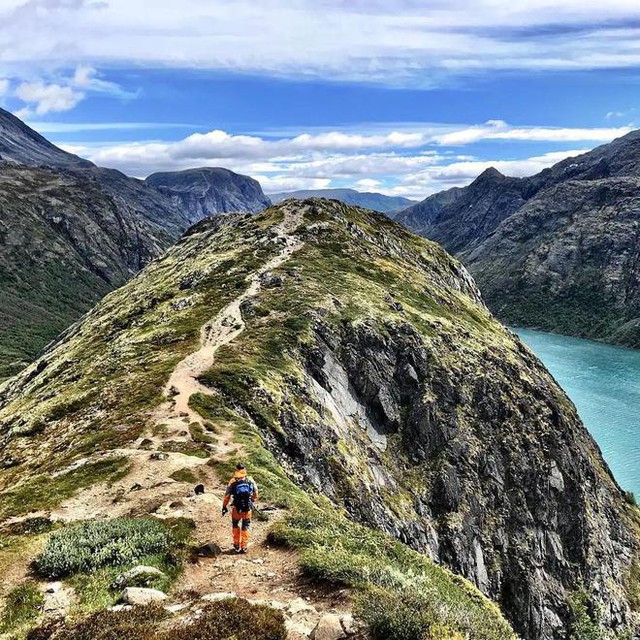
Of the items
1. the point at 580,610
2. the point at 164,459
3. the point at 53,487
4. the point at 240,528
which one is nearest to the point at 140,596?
the point at 240,528

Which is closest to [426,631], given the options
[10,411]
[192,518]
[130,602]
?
[130,602]

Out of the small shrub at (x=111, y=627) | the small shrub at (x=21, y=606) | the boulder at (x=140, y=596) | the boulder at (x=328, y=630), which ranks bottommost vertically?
the small shrub at (x=21, y=606)

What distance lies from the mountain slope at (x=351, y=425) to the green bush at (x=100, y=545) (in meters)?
3.66

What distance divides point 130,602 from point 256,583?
4.74m

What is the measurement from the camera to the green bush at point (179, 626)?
14.8 metres

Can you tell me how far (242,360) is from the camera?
58500mm

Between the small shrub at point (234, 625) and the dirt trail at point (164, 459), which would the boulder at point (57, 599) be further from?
the dirt trail at point (164, 459)

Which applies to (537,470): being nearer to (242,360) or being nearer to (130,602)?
(242,360)

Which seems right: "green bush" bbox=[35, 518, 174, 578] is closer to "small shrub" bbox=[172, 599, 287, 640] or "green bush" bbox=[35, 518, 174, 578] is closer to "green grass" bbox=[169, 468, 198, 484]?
"green grass" bbox=[169, 468, 198, 484]

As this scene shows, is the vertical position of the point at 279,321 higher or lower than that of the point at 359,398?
higher

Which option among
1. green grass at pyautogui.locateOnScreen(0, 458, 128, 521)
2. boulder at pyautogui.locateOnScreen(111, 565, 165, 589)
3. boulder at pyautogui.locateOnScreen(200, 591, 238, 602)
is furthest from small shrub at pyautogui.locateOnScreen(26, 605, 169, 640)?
green grass at pyautogui.locateOnScreen(0, 458, 128, 521)

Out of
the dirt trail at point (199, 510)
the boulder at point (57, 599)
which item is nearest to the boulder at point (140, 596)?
the dirt trail at point (199, 510)

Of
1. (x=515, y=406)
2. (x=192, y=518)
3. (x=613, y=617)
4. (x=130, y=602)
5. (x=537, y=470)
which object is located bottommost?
(x=613, y=617)

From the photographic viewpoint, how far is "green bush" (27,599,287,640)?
14.8 metres
